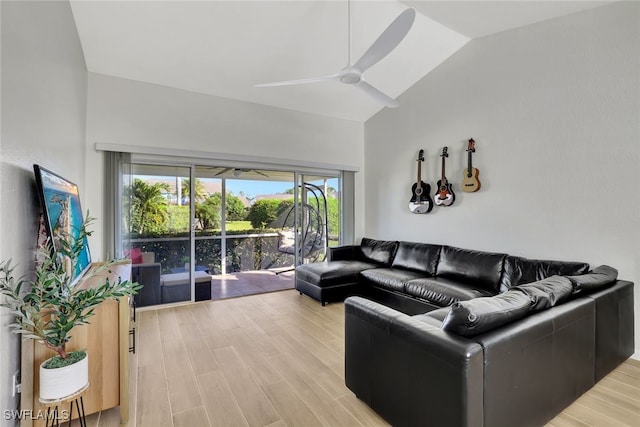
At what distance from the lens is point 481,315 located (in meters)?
1.43

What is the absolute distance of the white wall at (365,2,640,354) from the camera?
262 cm

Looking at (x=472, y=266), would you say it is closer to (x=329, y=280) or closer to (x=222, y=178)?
(x=329, y=280)

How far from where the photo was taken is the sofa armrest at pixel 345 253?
489cm

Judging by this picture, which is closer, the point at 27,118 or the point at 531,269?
the point at 27,118

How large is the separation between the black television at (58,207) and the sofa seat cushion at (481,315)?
2.25 meters

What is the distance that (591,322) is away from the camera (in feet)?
6.58

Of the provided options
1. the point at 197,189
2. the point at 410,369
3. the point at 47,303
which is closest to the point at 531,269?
the point at 410,369

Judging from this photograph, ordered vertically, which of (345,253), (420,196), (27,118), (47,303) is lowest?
(345,253)

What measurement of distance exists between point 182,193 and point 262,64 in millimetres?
2055

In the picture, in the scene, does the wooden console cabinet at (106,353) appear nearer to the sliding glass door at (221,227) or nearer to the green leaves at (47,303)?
the green leaves at (47,303)

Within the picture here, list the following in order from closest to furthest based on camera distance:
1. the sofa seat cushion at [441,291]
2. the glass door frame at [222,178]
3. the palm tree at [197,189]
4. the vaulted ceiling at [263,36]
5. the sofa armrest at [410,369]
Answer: the sofa armrest at [410,369] → the vaulted ceiling at [263,36] → the sofa seat cushion at [441,291] → the glass door frame at [222,178] → the palm tree at [197,189]

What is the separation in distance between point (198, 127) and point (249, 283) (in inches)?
A: 105

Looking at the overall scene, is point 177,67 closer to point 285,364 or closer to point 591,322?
point 285,364

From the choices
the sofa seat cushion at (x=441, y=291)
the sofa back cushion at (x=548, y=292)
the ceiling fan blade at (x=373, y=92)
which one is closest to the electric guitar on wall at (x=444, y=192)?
the sofa seat cushion at (x=441, y=291)
